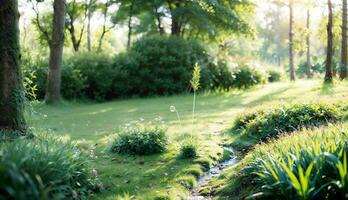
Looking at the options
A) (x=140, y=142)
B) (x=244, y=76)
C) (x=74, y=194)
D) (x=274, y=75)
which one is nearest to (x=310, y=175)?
(x=74, y=194)

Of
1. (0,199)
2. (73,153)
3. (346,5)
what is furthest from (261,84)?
(0,199)

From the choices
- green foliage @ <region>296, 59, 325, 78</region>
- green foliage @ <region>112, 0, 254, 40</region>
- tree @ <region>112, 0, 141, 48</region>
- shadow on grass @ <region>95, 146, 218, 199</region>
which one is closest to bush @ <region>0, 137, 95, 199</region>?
shadow on grass @ <region>95, 146, 218, 199</region>

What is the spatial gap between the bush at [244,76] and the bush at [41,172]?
21389 mm

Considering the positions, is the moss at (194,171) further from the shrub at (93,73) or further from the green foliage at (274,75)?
the green foliage at (274,75)

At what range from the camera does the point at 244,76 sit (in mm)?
27344

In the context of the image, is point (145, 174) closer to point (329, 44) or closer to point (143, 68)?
point (329, 44)

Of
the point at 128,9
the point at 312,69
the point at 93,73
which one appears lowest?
the point at 93,73

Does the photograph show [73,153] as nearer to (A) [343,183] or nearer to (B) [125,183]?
(B) [125,183]

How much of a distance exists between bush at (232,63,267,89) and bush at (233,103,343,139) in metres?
16.1

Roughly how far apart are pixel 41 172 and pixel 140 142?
171 inches

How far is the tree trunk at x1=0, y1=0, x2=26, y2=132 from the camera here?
782cm

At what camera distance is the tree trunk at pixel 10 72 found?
7816 mm

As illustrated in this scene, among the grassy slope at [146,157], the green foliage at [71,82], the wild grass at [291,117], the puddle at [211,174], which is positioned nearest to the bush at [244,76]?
the grassy slope at [146,157]

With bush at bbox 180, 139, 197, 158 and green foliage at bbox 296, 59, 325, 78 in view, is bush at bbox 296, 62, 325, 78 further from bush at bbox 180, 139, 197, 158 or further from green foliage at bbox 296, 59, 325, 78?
bush at bbox 180, 139, 197, 158
